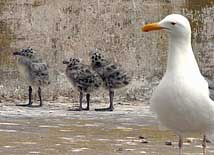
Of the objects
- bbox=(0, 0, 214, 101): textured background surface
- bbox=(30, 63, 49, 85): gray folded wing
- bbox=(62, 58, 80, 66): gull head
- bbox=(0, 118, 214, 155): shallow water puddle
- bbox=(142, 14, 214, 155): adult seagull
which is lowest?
bbox=(0, 118, 214, 155): shallow water puddle

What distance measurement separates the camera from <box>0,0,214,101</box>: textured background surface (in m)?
11.1

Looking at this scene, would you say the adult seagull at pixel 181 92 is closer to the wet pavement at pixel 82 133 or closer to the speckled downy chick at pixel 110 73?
the wet pavement at pixel 82 133

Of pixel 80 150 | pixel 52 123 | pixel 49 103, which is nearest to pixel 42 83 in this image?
pixel 49 103

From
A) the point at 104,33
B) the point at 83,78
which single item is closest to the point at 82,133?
the point at 83,78

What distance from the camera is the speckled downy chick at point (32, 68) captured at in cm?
1038

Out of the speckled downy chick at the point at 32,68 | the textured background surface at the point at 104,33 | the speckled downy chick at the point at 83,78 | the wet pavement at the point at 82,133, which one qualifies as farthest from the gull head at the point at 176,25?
the textured background surface at the point at 104,33

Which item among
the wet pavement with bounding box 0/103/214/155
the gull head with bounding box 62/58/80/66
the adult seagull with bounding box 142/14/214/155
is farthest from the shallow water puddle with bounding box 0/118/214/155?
the gull head with bounding box 62/58/80/66

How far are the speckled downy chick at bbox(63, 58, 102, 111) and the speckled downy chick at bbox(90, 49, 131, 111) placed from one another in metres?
0.09

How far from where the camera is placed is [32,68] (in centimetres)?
1042

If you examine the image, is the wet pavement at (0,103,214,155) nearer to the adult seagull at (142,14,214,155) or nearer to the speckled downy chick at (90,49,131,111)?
the speckled downy chick at (90,49,131,111)

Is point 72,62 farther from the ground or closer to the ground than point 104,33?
closer to the ground

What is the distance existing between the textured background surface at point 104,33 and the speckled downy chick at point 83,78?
0.81 meters

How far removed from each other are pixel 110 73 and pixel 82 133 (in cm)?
241

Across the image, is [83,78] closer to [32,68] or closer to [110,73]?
[110,73]
